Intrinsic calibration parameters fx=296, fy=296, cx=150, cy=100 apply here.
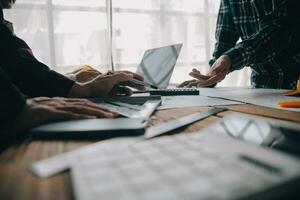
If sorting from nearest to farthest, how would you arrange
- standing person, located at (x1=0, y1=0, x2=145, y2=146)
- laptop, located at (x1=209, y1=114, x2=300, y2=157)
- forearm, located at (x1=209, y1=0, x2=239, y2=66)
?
laptop, located at (x1=209, y1=114, x2=300, y2=157) < standing person, located at (x1=0, y1=0, x2=145, y2=146) < forearm, located at (x1=209, y1=0, x2=239, y2=66)

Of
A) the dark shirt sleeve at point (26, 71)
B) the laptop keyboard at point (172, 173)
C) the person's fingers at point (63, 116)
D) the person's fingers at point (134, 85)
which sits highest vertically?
the dark shirt sleeve at point (26, 71)

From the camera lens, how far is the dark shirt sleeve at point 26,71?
839 mm

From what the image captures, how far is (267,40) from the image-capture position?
123 cm

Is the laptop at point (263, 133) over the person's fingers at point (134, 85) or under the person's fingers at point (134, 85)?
over

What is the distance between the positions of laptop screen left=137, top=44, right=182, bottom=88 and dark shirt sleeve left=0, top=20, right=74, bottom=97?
363mm

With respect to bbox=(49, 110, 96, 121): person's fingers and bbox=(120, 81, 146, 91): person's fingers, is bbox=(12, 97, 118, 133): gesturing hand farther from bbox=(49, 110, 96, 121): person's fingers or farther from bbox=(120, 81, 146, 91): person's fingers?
bbox=(120, 81, 146, 91): person's fingers

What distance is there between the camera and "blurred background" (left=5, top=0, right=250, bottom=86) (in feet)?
6.65

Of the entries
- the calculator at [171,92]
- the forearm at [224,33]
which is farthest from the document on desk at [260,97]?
the forearm at [224,33]

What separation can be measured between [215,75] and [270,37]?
272 millimetres

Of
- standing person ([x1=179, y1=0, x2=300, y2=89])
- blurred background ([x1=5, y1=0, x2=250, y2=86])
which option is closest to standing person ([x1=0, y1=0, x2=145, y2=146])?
standing person ([x1=179, y1=0, x2=300, y2=89])

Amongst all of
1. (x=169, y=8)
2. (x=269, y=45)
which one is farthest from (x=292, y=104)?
(x=169, y=8)

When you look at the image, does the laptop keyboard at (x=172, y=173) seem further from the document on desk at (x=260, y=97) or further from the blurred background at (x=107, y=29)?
the blurred background at (x=107, y=29)

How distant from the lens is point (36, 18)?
2012 mm

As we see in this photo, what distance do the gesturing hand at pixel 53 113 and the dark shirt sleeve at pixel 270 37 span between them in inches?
32.5
